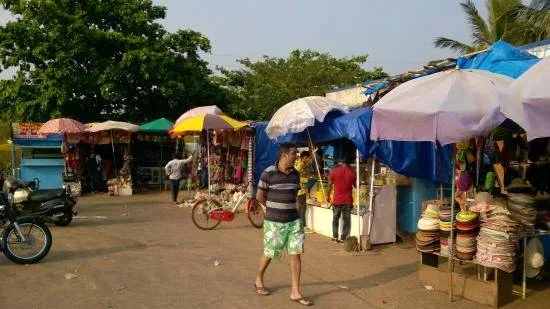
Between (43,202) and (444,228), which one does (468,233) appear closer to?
(444,228)

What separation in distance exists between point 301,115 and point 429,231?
4038 mm

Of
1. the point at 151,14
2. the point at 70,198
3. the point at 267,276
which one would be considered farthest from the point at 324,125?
the point at 151,14

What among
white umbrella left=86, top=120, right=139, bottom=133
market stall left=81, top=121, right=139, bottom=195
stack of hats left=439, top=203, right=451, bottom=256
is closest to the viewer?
stack of hats left=439, top=203, right=451, bottom=256

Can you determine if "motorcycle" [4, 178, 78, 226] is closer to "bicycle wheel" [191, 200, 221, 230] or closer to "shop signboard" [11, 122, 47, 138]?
"bicycle wheel" [191, 200, 221, 230]

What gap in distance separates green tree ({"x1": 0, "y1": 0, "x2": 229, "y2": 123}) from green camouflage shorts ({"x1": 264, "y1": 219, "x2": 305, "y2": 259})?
17.6 m

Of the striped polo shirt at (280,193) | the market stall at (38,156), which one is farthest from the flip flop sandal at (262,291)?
the market stall at (38,156)

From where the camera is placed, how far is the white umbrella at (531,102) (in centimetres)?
413

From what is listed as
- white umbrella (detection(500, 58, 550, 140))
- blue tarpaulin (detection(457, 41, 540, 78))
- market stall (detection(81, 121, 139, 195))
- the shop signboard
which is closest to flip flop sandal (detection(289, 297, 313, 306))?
white umbrella (detection(500, 58, 550, 140))

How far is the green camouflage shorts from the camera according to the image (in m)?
5.95

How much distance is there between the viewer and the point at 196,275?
7195 millimetres

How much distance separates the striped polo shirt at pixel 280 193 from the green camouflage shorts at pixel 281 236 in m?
0.08

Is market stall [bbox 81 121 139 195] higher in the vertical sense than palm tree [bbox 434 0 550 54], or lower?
lower

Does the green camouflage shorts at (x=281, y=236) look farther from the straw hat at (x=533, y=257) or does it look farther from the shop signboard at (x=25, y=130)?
the shop signboard at (x=25, y=130)

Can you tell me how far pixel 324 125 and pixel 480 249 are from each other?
15.9 ft
